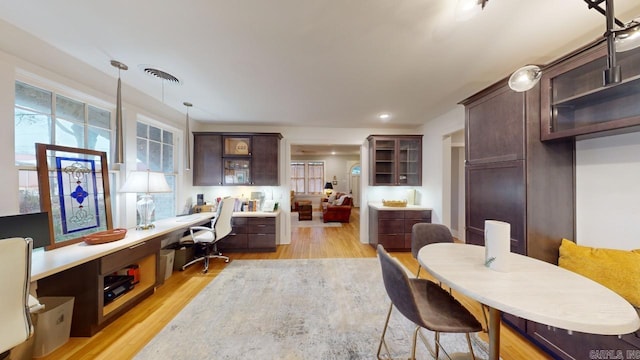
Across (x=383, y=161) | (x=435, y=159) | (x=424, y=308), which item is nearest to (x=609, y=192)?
(x=424, y=308)

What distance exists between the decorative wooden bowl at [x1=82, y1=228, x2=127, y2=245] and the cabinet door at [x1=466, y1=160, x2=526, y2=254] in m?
3.63

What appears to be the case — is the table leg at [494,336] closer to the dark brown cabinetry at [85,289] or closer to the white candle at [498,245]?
the white candle at [498,245]

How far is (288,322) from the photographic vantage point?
2.07 m

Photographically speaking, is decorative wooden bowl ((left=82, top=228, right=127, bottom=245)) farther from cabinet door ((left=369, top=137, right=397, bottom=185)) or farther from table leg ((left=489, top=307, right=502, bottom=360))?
cabinet door ((left=369, top=137, right=397, bottom=185))

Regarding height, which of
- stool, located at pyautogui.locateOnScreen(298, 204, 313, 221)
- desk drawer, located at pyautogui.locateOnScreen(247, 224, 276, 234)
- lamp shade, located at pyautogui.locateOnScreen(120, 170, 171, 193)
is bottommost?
stool, located at pyautogui.locateOnScreen(298, 204, 313, 221)

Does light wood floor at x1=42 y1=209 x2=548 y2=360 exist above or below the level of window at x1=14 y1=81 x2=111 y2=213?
below

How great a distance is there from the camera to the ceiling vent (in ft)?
7.22

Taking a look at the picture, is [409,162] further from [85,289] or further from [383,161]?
[85,289]

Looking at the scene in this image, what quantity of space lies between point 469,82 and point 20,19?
3.93m

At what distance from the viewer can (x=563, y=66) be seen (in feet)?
5.39

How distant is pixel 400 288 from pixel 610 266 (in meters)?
1.52

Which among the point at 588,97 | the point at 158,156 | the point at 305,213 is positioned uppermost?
the point at 588,97

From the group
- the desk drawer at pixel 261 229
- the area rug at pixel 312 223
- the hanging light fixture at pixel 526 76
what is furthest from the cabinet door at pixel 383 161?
the hanging light fixture at pixel 526 76

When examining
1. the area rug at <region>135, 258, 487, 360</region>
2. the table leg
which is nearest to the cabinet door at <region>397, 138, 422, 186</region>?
the area rug at <region>135, 258, 487, 360</region>
